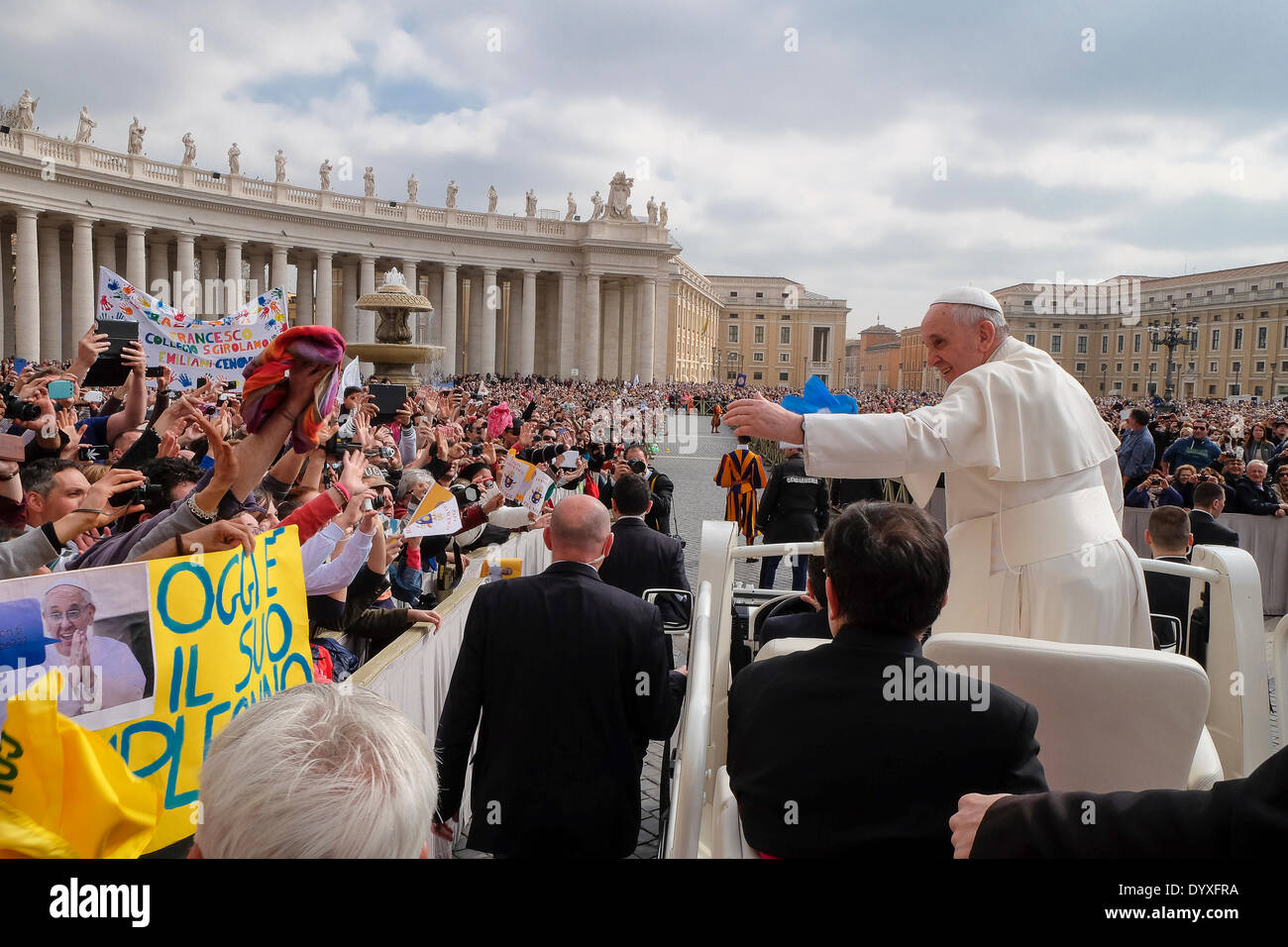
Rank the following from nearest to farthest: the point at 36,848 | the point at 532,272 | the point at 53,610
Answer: the point at 36,848 < the point at 53,610 < the point at 532,272

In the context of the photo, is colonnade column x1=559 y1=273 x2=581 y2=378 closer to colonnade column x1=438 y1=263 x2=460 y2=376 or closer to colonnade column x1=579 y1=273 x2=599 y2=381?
colonnade column x1=579 y1=273 x2=599 y2=381

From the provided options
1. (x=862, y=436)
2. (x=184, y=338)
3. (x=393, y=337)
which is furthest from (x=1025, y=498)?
(x=393, y=337)

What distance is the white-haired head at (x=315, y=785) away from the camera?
4.06 feet

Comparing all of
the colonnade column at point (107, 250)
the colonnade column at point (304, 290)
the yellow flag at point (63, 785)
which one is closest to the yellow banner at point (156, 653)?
the yellow flag at point (63, 785)

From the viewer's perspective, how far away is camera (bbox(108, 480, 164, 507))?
4121mm

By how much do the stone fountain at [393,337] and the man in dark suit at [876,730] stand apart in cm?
2372

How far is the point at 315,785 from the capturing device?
126 cm

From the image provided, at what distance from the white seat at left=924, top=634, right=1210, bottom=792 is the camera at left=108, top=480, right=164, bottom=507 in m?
3.83

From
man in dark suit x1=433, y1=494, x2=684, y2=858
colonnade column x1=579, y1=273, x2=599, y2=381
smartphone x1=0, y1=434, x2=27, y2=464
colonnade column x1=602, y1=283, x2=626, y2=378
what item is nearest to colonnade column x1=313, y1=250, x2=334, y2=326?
colonnade column x1=579, y1=273, x2=599, y2=381

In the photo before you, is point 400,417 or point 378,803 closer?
point 378,803
